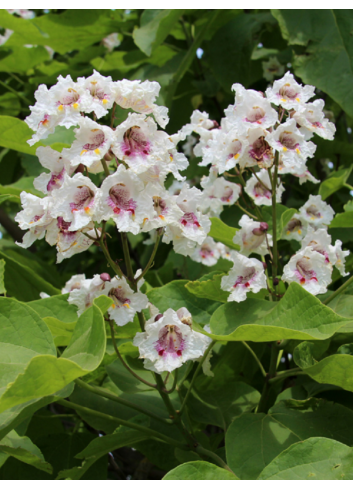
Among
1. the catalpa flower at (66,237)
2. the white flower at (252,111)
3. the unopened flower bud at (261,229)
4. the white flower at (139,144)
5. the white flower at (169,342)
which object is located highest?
the white flower at (139,144)

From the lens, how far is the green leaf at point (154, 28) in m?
2.22

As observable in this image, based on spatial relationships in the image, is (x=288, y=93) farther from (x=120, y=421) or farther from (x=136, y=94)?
(x=120, y=421)

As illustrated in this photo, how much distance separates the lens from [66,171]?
4.13 feet

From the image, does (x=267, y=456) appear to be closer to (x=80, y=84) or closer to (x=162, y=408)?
(x=162, y=408)

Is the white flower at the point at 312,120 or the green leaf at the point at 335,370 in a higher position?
the white flower at the point at 312,120

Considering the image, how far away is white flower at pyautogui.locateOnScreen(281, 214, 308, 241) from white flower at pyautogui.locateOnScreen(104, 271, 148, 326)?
28.5 inches

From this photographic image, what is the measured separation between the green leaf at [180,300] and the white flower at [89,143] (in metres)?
0.54

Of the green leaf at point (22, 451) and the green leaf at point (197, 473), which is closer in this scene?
the green leaf at point (197, 473)

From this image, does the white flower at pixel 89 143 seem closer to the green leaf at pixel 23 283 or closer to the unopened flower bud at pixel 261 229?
the unopened flower bud at pixel 261 229

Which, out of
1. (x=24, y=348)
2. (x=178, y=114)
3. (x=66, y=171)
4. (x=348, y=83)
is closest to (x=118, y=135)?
(x=66, y=171)

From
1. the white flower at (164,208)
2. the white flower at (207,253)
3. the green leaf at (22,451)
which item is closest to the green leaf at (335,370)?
the white flower at (164,208)

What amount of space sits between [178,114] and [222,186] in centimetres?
130

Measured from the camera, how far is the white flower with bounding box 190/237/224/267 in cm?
229

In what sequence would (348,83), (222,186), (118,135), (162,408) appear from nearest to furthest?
(118,135) → (162,408) → (222,186) → (348,83)
